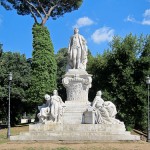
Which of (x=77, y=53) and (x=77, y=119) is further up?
(x=77, y=53)

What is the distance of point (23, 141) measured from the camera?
18344 millimetres

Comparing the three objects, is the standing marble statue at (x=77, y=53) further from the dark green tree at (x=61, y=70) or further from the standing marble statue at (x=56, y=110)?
the dark green tree at (x=61, y=70)

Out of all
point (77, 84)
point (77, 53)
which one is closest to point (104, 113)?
point (77, 84)

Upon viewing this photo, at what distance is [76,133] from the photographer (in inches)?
727

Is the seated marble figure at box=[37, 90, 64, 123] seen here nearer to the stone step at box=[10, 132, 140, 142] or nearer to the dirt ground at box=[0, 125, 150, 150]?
the stone step at box=[10, 132, 140, 142]

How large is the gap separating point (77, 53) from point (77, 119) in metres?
3.86

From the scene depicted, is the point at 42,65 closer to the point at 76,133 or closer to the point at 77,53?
the point at 77,53

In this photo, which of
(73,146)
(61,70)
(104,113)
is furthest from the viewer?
(61,70)

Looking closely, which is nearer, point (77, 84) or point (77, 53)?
point (77, 84)

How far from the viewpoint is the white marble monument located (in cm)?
1839

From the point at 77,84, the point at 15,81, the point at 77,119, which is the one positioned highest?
the point at 15,81

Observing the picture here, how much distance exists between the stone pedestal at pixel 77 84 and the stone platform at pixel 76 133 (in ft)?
8.07

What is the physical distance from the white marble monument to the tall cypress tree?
49.1 feet

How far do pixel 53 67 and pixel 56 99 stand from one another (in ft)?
60.0
